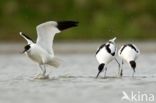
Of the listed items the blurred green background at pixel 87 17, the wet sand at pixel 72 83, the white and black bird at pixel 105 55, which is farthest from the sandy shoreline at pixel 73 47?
the white and black bird at pixel 105 55

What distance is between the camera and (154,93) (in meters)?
14.4

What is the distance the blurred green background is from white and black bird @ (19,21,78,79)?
13.4 m

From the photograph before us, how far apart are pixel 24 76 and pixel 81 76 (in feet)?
3.77

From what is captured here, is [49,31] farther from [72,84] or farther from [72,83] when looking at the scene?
[72,84]

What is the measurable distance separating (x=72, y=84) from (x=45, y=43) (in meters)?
1.49

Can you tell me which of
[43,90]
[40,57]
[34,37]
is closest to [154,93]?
[43,90]

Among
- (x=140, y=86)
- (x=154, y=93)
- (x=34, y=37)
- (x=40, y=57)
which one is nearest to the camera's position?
(x=154, y=93)

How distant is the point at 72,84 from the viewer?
15844mm

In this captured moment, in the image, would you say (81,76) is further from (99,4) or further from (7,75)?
(99,4)

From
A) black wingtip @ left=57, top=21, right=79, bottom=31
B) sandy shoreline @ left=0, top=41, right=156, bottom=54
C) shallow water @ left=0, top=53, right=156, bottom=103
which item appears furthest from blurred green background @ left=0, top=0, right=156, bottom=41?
black wingtip @ left=57, top=21, right=79, bottom=31

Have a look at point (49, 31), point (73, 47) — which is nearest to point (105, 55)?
point (49, 31)

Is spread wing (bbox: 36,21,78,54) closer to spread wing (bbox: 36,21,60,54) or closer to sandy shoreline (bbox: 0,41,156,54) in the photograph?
spread wing (bbox: 36,21,60,54)

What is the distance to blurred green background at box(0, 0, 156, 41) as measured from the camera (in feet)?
102

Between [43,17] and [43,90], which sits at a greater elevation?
[43,17]
